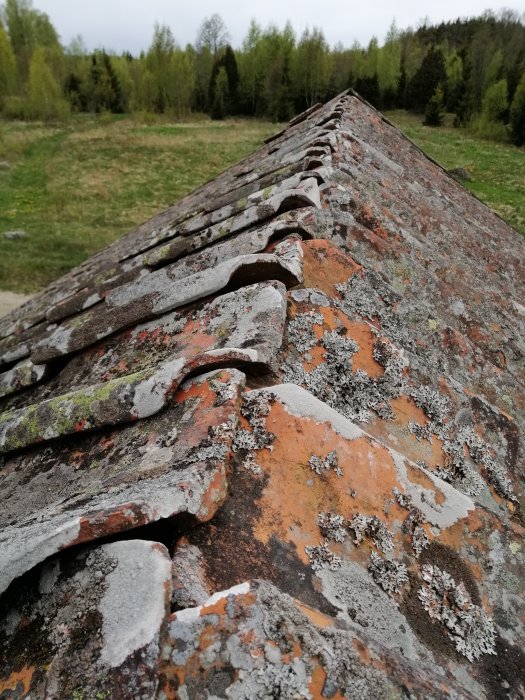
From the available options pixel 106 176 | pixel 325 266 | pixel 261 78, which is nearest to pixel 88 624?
pixel 325 266

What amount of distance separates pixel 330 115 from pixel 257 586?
503 cm

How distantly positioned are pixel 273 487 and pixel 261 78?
56.2m

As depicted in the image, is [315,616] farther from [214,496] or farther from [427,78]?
[427,78]

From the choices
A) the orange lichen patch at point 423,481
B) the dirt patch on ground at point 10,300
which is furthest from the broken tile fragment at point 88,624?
the dirt patch on ground at point 10,300

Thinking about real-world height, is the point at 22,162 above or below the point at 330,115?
below

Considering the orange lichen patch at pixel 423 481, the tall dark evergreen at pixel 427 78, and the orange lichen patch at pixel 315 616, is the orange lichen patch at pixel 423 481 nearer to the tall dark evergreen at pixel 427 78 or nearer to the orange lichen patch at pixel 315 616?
the orange lichen patch at pixel 315 616

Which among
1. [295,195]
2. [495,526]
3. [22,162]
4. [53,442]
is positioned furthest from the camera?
[22,162]

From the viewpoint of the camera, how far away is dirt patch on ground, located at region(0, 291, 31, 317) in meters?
10.8

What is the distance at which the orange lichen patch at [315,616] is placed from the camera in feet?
2.90

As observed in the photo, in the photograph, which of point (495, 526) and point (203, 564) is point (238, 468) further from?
point (495, 526)

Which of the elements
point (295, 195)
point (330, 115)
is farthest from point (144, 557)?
point (330, 115)

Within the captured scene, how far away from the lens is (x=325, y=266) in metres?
1.89

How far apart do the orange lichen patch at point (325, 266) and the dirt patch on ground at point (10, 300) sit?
1062 cm

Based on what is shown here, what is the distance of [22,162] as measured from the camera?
83.6 ft
